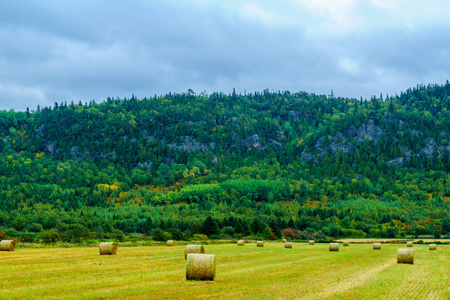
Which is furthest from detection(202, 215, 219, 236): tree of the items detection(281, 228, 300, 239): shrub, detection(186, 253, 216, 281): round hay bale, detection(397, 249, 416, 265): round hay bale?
detection(186, 253, 216, 281): round hay bale

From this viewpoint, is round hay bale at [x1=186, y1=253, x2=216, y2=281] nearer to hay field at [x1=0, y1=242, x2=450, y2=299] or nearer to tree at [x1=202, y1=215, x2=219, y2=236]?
hay field at [x1=0, y1=242, x2=450, y2=299]

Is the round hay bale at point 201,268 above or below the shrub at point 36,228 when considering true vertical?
above

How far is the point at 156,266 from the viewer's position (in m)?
36.8

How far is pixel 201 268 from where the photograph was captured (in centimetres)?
2811

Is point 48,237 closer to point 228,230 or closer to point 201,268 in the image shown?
point 201,268

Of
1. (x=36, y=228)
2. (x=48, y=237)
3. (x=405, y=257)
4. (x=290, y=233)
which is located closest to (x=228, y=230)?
(x=290, y=233)

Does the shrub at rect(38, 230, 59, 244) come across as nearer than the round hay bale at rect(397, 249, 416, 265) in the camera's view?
No

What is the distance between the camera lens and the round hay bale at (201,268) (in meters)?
28.1

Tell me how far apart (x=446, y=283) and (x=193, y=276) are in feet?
46.1

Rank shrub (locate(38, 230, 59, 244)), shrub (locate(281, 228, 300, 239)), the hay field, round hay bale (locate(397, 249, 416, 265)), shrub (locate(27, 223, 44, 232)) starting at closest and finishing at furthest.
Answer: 1. the hay field
2. round hay bale (locate(397, 249, 416, 265))
3. shrub (locate(38, 230, 59, 244))
4. shrub (locate(281, 228, 300, 239))
5. shrub (locate(27, 223, 44, 232))

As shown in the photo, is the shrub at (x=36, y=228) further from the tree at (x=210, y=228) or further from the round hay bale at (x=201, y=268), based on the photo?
the round hay bale at (x=201, y=268)

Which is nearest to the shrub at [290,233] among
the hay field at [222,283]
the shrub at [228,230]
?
the shrub at [228,230]

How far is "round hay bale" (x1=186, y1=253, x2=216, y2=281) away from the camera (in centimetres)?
2806

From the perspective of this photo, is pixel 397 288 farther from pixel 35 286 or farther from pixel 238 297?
pixel 35 286
